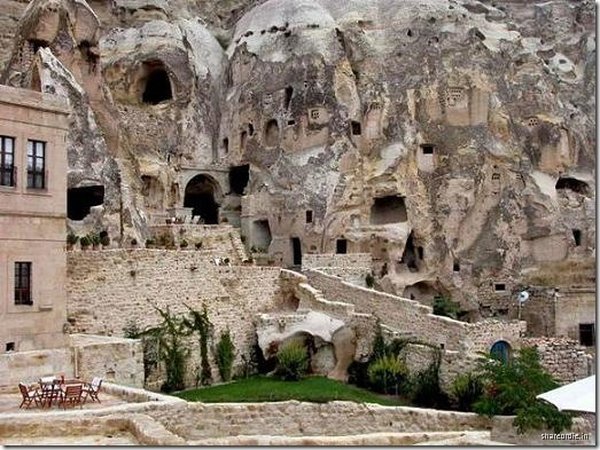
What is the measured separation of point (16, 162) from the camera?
21.0m

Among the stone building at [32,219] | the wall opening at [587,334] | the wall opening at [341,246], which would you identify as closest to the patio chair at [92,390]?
the stone building at [32,219]

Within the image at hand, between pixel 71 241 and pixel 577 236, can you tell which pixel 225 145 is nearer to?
pixel 577 236

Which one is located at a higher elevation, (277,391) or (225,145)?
(225,145)

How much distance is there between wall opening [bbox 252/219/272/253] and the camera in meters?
40.4

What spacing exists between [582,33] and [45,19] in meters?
29.4

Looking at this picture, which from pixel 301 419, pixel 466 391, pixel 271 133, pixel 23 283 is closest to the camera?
pixel 301 419

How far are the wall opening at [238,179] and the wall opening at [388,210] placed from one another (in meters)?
7.20

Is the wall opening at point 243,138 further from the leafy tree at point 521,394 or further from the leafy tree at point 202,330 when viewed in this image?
the leafy tree at point 521,394

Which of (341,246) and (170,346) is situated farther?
(341,246)

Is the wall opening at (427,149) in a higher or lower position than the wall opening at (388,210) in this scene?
higher

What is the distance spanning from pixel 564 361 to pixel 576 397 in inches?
436

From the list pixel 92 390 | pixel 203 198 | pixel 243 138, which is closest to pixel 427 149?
pixel 243 138

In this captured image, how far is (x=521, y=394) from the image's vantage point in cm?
1953

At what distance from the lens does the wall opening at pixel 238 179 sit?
43188 millimetres
